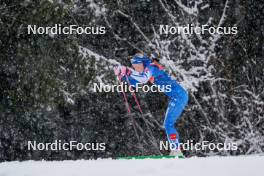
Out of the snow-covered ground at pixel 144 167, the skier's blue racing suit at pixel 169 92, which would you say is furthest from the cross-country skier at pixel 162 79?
the snow-covered ground at pixel 144 167

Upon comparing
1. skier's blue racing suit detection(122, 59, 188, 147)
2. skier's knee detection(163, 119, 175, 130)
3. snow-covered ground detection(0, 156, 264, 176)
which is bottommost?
snow-covered ground detection(0, 156, 264, 176)

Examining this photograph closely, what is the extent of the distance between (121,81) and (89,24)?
757 mm

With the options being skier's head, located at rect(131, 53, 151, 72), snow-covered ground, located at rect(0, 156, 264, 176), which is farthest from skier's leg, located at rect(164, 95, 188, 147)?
skier's head, located at rect(131, 53, 151, 72)

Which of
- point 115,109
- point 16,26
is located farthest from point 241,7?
point 16,26

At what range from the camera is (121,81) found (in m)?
5.16

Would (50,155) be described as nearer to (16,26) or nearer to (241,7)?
(16,26)

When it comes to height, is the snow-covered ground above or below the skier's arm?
below

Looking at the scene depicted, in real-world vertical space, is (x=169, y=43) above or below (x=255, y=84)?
above

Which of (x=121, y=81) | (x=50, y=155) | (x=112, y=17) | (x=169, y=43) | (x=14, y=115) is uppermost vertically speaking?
(x=112, y=17)

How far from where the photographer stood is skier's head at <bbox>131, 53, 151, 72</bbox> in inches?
201

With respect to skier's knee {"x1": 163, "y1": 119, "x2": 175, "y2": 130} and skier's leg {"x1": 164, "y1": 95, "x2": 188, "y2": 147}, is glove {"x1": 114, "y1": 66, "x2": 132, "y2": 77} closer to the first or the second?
skier's leg {"x1": 164, "y1": 95, "x2": 188, "y2": 147}

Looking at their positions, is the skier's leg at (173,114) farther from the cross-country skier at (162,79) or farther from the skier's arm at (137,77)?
the skier's arm at (137,77)

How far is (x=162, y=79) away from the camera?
516 cm

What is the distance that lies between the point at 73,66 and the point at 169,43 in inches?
45.1
